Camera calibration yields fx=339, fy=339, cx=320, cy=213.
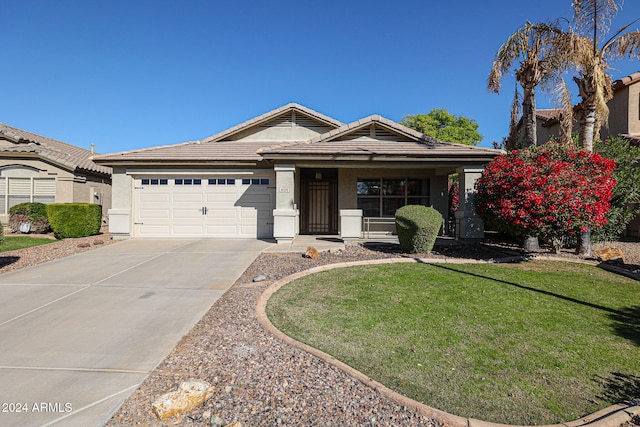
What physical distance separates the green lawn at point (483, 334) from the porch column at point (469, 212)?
13.0ft

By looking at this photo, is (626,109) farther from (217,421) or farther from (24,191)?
(24,191)

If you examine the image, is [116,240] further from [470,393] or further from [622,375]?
[622,375]

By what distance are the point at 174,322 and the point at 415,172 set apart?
11863 millimetres

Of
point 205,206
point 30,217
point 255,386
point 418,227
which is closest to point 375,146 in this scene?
point 418,227

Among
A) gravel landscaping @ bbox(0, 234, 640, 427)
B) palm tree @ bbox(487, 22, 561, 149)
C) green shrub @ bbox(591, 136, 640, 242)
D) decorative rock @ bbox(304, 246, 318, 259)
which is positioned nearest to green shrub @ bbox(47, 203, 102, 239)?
decorative rock @ bbox(304, 246, 318, 259)

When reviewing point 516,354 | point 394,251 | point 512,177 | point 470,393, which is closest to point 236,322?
point 470,393

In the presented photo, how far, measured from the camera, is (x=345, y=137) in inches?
513

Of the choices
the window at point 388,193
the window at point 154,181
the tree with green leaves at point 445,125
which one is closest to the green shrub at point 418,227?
the window at point 388,193

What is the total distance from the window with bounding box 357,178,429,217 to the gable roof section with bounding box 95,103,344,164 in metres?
3.03

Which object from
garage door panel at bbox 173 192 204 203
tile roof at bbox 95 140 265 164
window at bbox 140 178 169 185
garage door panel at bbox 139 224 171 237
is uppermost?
tile roof at bbox 95 140 265 164

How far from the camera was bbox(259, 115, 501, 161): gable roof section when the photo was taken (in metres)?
11.6

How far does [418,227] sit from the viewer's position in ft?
31.3

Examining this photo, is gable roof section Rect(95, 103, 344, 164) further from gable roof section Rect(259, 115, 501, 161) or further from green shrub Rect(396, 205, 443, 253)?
green shrub Rect(396, 205, 443, 253)

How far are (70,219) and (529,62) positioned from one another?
17.5 metres
